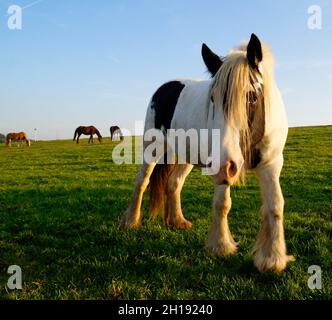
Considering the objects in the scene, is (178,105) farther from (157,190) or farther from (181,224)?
(181,224)

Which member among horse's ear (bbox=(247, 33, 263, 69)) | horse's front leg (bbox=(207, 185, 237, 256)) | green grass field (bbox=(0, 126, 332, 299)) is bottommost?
green grass field (bbox=(0, 126, 332, 299))

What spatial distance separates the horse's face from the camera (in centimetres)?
324

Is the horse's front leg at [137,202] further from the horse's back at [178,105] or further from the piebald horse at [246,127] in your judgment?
the piebald horse at [246,127]

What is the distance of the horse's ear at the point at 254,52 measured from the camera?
3525 millimetres

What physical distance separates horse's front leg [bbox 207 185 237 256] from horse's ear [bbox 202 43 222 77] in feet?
4.86

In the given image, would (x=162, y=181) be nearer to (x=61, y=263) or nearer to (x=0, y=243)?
(x=61, y=263)

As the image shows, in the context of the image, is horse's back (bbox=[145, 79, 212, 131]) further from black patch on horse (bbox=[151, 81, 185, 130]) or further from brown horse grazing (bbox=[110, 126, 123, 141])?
brown horse grazing (bbox=[110, 126, 123, 141])

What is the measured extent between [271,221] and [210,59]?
2093 mm

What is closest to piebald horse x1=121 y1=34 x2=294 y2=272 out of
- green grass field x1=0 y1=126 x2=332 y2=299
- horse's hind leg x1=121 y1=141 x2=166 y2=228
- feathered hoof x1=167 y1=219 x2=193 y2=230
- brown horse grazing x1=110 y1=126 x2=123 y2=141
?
green grass field x1=0 y1=126 x2=332 y2=299
